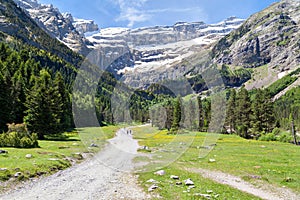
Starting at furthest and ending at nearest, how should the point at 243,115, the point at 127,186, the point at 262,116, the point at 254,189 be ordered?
the point at 243,115
the point at 262,116
the point at 127,186
the point at 254,189

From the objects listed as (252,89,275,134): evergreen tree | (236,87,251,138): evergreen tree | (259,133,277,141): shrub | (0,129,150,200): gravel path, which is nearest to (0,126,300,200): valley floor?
(0,129,150,200): gravel path

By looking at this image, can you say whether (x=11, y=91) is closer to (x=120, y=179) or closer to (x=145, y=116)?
(x=120, y=179)

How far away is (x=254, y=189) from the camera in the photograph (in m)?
20.4

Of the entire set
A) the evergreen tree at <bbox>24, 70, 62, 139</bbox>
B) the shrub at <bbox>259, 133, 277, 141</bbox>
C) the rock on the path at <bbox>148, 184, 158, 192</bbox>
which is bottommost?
the rock on the path at <bbox>148, 184, 158, 192</bbox>

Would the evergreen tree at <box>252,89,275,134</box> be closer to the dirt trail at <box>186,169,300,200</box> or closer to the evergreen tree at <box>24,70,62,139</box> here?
the evergreen tree at <box>24,70,62,139</box>

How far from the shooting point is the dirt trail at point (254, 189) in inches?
722

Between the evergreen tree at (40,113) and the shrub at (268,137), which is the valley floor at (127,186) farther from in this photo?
the shrub at (268,137)

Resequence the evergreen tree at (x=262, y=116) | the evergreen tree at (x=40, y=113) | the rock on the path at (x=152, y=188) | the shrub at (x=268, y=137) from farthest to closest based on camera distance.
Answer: the evergreen tree at (x=262, y=116) → the shrub at (x=268, y=137) → the evergreen tree at (x=40, y=113) → the rock on the path at (x=152, y=188)

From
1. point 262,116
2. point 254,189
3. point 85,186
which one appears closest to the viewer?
point 254,189

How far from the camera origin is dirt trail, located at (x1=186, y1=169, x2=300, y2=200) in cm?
1834

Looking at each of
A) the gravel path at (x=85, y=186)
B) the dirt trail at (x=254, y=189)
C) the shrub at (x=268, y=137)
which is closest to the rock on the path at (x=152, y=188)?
the gravel path at (x=85, y=186)

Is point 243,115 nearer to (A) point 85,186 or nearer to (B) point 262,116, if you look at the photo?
(B) point 262,116

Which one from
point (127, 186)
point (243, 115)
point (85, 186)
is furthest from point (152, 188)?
point (243, 115)

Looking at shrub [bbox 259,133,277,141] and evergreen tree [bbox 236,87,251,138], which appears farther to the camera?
evergreen tree [bbox 236,87,251,138]
